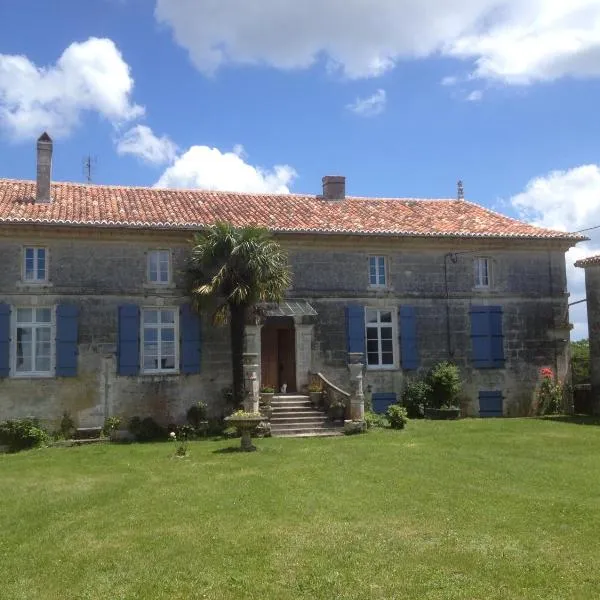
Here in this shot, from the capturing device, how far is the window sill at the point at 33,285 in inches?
667

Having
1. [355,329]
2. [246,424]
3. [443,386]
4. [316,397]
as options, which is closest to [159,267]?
[316,397]

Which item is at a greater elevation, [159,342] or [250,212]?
[250,212]

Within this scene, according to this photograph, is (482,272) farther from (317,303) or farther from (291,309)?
(291,309)

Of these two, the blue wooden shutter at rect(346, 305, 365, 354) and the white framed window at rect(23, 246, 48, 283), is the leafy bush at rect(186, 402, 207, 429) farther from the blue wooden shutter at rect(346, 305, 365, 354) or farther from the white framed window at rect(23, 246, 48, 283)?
the white framed window at rect(23, 246, 48, 283)

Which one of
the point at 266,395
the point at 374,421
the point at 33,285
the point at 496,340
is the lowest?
the point at 374,421

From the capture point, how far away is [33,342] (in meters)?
17.0

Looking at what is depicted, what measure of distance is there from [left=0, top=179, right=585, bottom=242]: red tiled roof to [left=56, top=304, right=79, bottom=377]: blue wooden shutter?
7.38 ft

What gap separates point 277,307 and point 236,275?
205 cm

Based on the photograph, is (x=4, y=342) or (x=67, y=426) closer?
(x=4, y=342)

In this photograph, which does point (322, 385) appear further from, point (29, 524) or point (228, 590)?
point (228, 590)

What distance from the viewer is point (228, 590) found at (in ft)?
19.6

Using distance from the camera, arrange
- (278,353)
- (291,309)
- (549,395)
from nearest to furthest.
Answer: 1. (291,309)
2. (278,353)
3. (549,395)

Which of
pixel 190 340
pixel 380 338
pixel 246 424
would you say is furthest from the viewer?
pixel 380 338

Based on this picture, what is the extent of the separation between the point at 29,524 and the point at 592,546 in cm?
651
